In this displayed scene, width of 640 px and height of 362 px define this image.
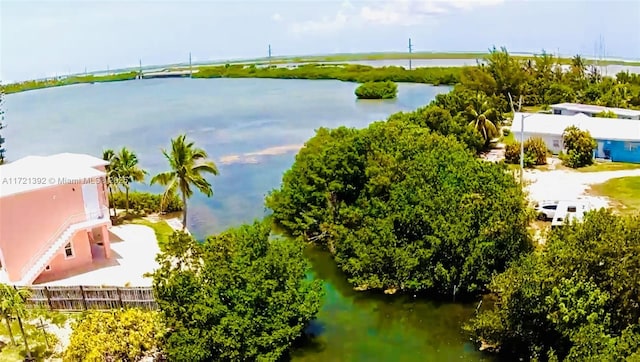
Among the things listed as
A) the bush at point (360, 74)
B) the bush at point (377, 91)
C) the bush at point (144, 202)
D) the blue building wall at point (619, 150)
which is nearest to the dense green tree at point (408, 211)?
the bush at point (144, 202)

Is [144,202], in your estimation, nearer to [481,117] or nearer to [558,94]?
[481,117]

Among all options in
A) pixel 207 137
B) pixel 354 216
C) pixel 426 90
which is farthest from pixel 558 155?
pixel 426 90

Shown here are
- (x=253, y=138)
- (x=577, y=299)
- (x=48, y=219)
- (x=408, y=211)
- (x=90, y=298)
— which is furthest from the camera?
(x=253, y=138)

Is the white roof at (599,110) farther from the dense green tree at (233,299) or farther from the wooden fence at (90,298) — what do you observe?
the wooden fence at (90,298)

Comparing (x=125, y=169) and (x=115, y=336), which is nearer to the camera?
(x=115, y=336)

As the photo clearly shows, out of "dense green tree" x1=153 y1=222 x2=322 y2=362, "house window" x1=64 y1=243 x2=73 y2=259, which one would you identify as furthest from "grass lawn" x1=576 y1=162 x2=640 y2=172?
"house window" x1=64 y1=243 x2=73 y2=259

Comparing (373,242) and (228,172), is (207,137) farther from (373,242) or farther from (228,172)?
(373,242)

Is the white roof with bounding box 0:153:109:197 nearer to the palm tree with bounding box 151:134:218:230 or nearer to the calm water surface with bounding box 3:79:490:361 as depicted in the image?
the palm tree with bounding box 151:134:218:230

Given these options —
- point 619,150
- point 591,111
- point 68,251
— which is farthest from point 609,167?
point 68,251
